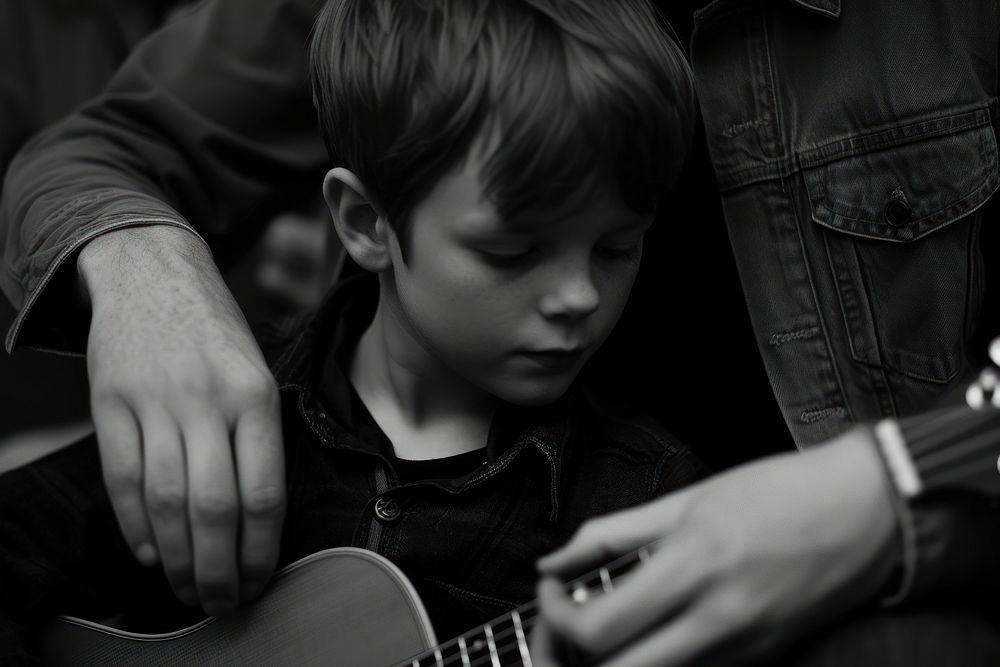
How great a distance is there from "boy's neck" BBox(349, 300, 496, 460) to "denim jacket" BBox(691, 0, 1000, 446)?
0.34 m

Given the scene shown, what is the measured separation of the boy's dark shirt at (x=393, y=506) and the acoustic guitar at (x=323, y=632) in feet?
0.21

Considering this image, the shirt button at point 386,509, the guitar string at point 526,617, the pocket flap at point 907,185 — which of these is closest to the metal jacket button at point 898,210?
the pocket flap at point 907,185

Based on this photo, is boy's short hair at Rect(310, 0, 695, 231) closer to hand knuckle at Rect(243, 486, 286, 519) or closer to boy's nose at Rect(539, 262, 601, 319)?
boy's nose at Rect(539, 262, 601, 319)

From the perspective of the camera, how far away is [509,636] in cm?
66

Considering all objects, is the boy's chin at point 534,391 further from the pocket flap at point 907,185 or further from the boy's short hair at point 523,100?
the pocket flap at point 907,185

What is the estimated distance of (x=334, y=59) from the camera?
2.64 feet

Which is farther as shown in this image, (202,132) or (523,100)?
(202,132)

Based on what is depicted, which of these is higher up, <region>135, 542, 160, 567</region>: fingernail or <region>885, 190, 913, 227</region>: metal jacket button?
<region>885, 190, 913, 227</region>: metal jacket button

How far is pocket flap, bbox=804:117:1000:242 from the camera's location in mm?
862

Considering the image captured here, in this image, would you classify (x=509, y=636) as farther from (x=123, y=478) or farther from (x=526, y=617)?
(x=123, y=478)

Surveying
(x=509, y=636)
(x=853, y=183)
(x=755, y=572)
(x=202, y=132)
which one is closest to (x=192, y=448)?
(x=509, y=636)

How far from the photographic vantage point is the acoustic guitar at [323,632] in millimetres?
682

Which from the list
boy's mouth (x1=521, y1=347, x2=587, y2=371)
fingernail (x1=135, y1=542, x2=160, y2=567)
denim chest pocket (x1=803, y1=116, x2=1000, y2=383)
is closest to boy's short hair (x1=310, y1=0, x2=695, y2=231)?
boy's mouth (x1=521, y1=347, x2=587, y2=371)

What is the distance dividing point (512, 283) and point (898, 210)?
453 mm
